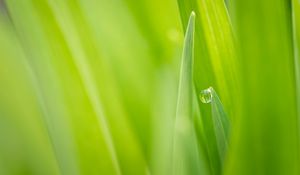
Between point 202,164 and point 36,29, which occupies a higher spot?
point 36,29

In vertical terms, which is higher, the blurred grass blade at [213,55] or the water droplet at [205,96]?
the blurred grass blade at [213,55]

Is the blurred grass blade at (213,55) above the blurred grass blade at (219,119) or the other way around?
above

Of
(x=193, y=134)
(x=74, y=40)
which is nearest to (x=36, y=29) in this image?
(x=74, y=40)

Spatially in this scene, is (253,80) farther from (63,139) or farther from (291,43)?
(63,139)
